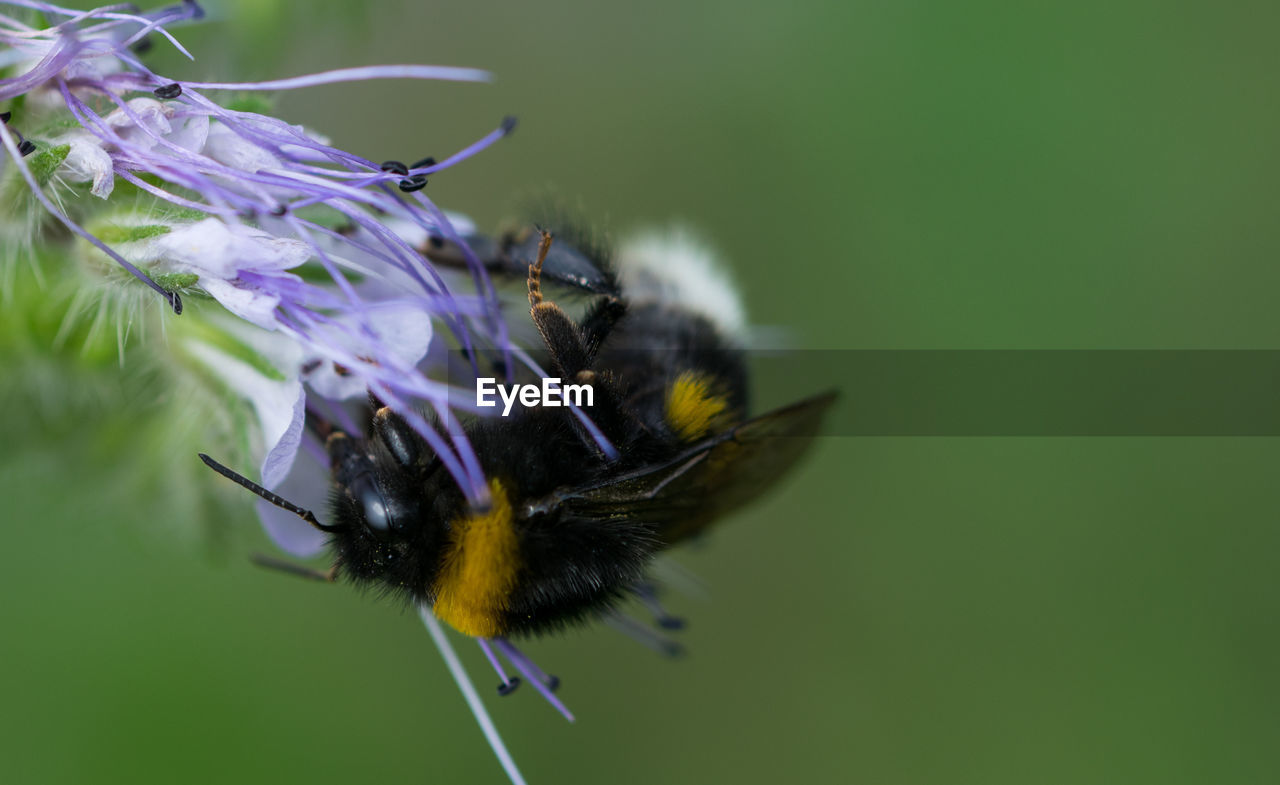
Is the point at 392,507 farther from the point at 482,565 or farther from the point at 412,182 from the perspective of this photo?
the point at 412,182

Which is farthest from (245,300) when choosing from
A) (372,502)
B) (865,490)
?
(865,490)

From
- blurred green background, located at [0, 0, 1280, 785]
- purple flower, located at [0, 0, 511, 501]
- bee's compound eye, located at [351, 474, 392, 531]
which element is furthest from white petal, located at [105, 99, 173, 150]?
blurred green background, located at [0, 0, 1280, 785]

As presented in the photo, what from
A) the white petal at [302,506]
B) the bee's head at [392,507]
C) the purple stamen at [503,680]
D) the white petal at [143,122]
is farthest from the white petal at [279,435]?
the white petal at [143,122]

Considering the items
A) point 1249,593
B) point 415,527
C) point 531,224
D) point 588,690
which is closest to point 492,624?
point 415,527

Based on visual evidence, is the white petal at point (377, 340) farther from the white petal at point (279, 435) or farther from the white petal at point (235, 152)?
the white petal at point (235, 152)

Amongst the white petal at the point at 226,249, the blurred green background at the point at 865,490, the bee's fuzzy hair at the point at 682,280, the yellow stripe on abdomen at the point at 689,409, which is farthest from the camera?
the blurred green background at the point at 865,490

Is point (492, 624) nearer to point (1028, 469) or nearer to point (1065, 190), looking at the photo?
point (1028, 469)

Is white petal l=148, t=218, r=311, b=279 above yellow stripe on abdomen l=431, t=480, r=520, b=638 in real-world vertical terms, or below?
above

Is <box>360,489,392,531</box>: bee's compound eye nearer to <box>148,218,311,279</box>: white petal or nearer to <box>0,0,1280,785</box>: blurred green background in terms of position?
<box>148,218,311,279</box>: white petal
